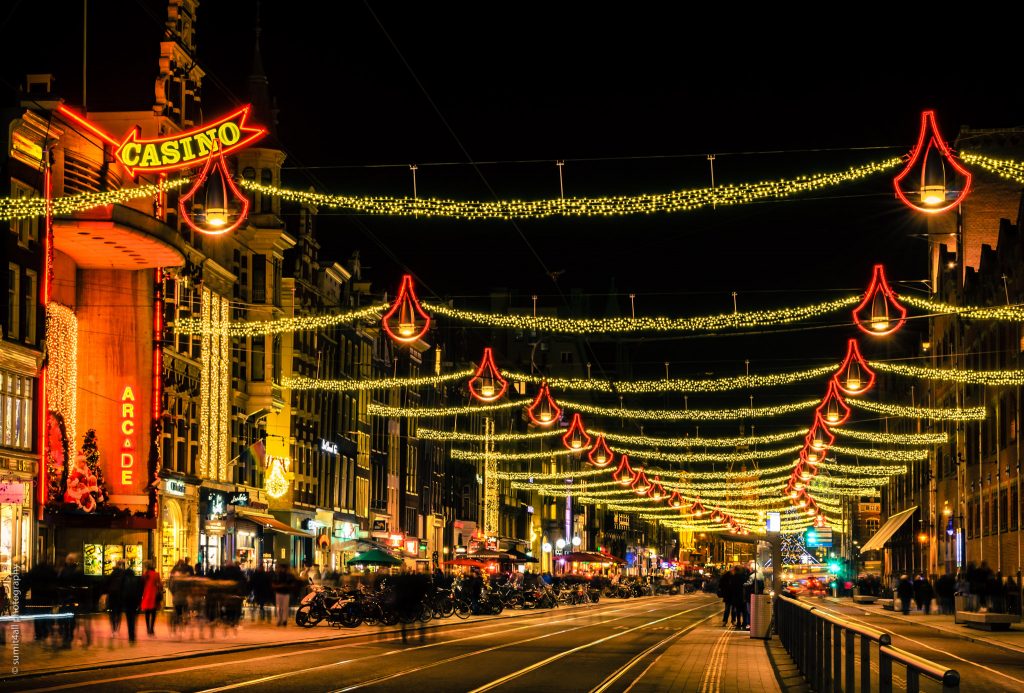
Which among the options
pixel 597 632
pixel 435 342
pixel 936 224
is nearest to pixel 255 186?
pixel 597 632

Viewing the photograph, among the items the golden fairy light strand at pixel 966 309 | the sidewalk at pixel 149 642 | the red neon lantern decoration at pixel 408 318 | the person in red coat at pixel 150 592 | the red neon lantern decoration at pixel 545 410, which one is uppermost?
the golden fairy light strand at pixel 966 309

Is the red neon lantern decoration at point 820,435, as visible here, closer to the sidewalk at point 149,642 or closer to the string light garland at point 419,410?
the string light garland at point 419,410

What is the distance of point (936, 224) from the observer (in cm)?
9450

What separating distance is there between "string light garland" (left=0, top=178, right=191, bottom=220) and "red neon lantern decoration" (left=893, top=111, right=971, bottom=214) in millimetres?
12969

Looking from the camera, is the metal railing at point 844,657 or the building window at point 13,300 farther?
the building window at point 13,300

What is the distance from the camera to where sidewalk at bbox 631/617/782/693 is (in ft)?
71.1

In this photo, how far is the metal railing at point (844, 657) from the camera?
9.03 metres

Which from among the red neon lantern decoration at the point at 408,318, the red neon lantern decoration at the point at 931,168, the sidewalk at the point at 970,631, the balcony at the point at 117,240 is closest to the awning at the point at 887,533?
the sidewalk at the point at 970,631

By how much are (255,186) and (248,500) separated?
111 feet

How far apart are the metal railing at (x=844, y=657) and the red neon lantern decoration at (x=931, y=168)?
20.6 feet

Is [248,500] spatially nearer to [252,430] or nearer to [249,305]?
[252,430]

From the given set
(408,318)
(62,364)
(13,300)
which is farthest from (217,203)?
(62,364)

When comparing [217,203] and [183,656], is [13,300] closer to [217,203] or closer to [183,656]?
[183,656]

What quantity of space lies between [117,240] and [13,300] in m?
5.09
